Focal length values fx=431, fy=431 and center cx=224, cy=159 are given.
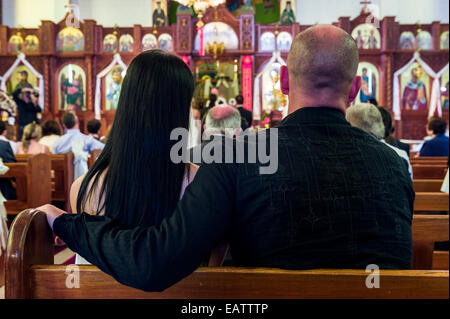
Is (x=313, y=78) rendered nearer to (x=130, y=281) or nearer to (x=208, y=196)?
(x=208, y=196)

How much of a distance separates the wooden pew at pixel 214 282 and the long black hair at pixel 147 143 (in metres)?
0.27

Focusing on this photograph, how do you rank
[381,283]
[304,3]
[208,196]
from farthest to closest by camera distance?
[304,3] → [208,196] → [381,283]

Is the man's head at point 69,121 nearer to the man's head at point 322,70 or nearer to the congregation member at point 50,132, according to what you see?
the congregation member at point 50,132

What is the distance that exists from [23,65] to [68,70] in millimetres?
1461

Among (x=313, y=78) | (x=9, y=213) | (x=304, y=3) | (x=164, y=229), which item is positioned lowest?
(x=9, y=213)

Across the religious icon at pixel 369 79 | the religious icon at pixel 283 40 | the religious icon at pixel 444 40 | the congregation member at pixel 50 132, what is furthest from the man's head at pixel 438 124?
the religious icon at pixel 444 40

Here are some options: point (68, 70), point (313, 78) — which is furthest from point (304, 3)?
A: point (313, 78)

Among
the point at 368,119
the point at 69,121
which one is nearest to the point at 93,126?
the point at 69,121

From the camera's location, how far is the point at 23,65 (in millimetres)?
14133

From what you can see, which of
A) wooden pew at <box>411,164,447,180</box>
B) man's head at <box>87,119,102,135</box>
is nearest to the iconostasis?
man's head at <box>87,119,102,135</box>

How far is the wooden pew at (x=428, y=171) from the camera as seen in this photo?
16.2 feet

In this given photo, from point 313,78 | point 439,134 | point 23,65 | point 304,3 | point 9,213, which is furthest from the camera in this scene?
point 304,3

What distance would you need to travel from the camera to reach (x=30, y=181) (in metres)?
4.42

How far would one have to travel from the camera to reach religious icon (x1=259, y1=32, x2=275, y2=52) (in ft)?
45.5
